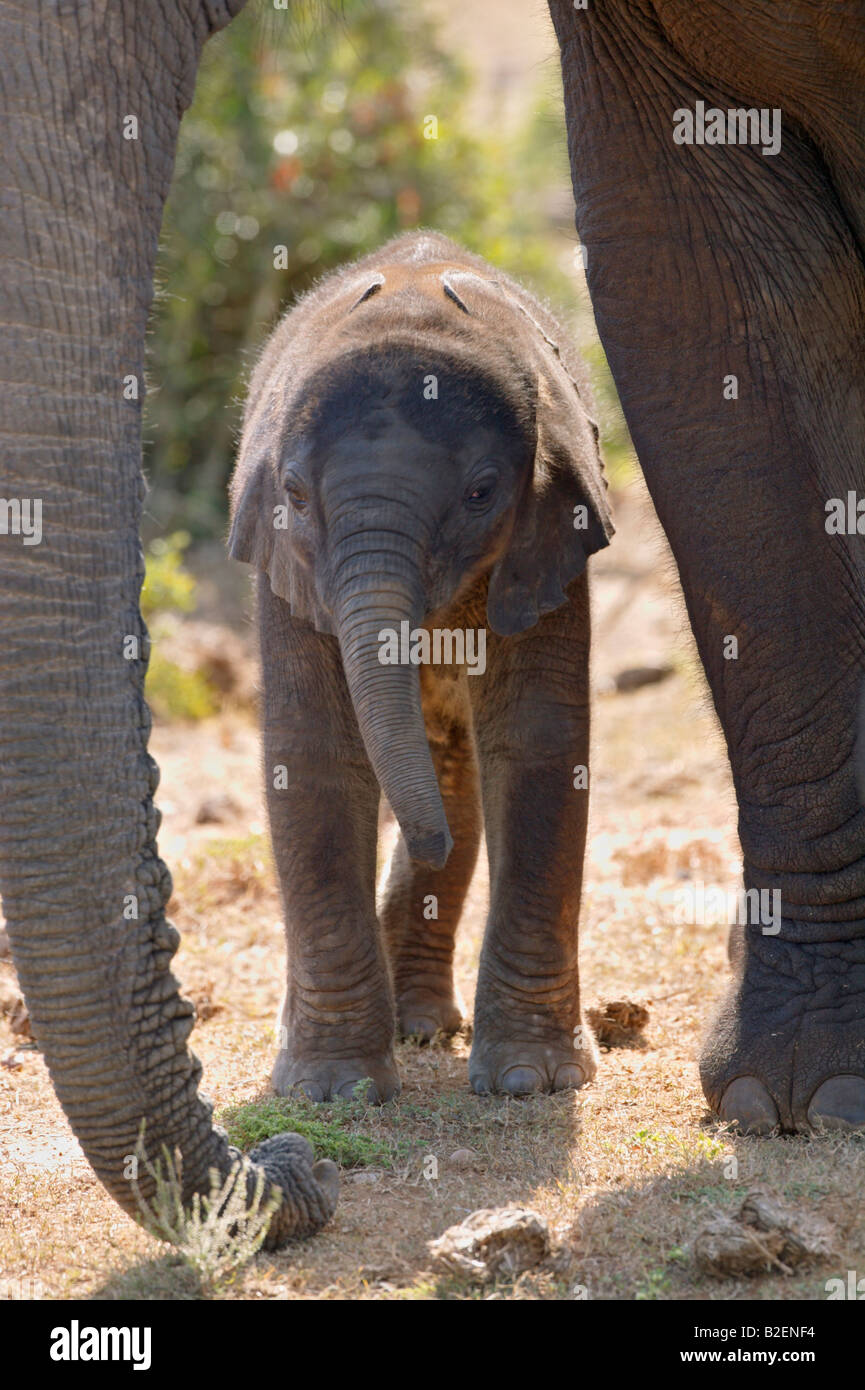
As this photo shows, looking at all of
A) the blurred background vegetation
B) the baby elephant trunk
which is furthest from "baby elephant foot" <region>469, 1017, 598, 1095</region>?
the blurred background vegetation

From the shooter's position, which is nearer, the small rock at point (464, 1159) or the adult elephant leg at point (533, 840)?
the small rock at point (464, 1159)

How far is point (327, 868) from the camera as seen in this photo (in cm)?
486

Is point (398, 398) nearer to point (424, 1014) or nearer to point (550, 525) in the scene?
point (550, 525)

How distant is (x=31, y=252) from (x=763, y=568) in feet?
7.45

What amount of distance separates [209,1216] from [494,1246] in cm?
58

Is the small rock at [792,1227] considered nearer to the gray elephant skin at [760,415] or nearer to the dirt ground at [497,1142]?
the dirt ground at [497,1142]

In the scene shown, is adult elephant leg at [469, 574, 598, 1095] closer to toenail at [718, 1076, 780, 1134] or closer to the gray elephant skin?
the gray elephant skin

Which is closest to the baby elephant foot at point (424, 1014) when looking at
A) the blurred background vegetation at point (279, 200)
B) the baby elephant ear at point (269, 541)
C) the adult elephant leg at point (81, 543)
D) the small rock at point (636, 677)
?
the baby elephant ear at point (269, 541)

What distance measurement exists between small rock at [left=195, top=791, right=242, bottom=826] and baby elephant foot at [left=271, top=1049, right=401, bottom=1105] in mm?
3106

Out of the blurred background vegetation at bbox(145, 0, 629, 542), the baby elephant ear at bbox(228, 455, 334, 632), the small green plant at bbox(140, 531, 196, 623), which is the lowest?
the baby elephant ear at bbox(228, 455, 334, 632)

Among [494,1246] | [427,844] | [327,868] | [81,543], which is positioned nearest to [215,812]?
[327,868]

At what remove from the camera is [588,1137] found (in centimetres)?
447

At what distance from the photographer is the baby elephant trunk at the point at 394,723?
13.3 feet

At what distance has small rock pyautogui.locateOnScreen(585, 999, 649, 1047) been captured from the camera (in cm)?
539
